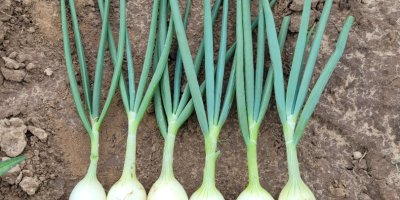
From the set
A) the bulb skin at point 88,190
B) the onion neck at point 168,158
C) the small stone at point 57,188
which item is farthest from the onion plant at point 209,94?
the small stone at point 57,188

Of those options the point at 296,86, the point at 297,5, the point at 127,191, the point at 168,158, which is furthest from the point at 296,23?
the point at 127,191

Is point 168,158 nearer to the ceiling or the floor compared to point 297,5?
nearer to the floor

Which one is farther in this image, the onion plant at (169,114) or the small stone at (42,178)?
the small stone at (42,178)

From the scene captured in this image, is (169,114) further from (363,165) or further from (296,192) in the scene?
(363,165)

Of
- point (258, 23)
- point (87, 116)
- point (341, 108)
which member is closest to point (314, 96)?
point (341, 108)

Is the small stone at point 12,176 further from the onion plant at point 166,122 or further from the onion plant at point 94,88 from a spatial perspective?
the onion plant at point 166,122

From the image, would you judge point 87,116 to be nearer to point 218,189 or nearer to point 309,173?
point 218,189

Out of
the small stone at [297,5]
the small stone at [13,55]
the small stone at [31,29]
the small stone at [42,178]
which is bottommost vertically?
the small stone at [42,178]
